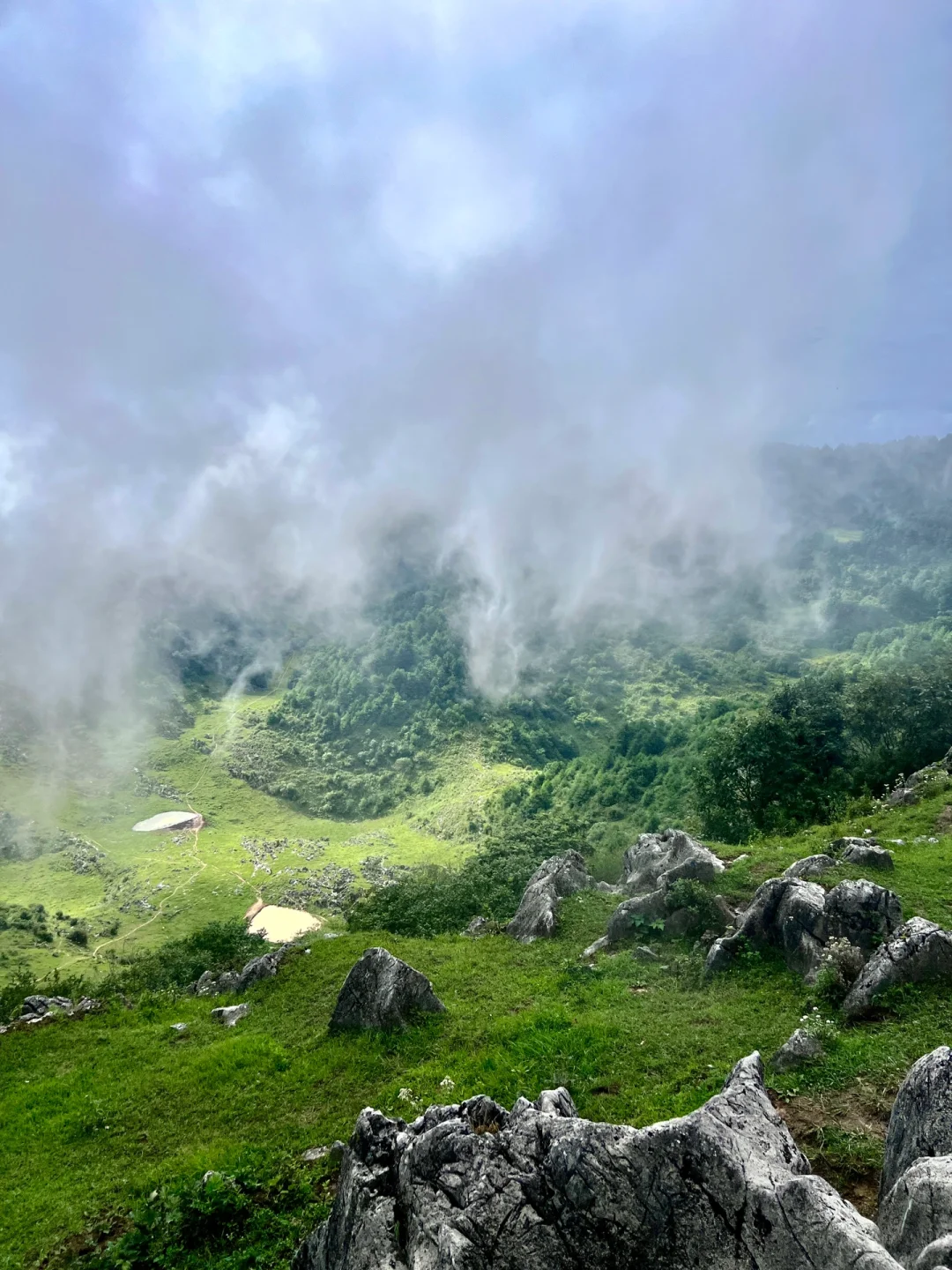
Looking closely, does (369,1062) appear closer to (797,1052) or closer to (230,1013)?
(230,1013)

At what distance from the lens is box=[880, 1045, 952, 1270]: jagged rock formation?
9289mm

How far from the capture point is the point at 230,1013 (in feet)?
110

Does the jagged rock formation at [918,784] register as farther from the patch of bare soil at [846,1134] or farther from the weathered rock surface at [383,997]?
the weathered rock surface at [383,997]

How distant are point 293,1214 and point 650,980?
56.1 feet

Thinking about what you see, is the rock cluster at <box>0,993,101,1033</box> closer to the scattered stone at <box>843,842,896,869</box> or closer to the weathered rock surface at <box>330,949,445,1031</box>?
the weathered rock surface at <box>330,949,445,1031</box>

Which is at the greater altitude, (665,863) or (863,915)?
(863,915)

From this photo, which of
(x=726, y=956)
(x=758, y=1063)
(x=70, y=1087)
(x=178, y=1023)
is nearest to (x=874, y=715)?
(x=726, y=956)

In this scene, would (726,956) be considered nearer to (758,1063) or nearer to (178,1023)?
(758,1063)

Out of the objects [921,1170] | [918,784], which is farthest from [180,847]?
[921,1170]

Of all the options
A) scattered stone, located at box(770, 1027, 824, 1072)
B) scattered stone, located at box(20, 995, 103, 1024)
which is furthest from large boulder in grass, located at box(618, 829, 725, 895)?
scattered stone, located at box(20, 995, 103, 1024)

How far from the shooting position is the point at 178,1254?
1552 cm

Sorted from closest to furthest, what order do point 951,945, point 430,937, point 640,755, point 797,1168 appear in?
point 797,1168 < point 951,945 < point 430,937 < point 640,755

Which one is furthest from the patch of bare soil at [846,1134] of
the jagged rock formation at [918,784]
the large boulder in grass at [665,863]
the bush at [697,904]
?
the jagged rock formation at [918,784]

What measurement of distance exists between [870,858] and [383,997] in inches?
973
